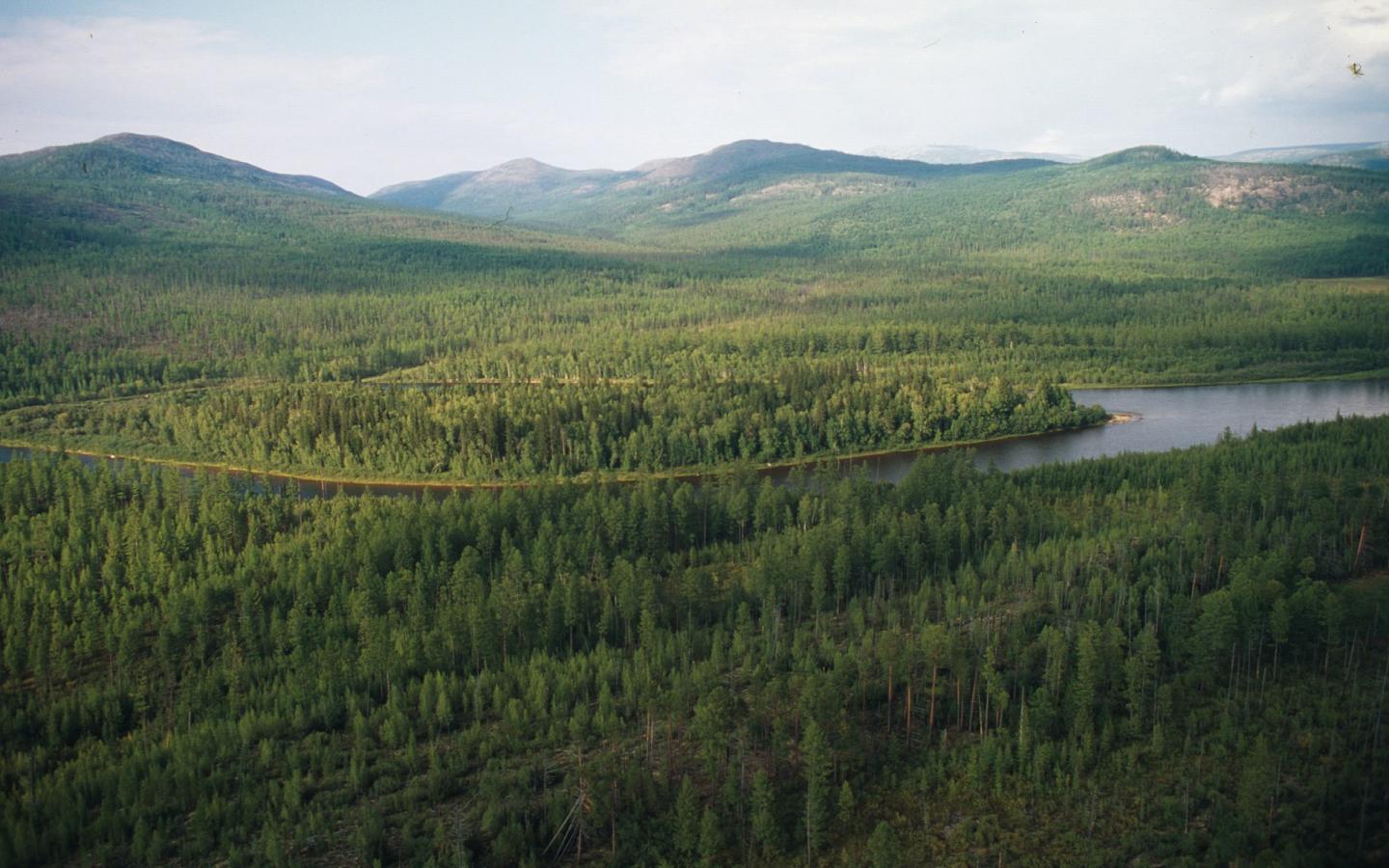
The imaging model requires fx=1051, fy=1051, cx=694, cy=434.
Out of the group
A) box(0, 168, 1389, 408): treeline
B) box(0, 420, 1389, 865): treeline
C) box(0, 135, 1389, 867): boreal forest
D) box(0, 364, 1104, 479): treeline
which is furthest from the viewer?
box(0, 168, 1389, 408): treeline

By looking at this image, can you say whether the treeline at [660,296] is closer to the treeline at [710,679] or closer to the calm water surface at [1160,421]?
the calm water surface at [1160,421]

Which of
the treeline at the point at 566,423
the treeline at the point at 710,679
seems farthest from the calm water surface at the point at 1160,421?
the treeline at the point at 710,679

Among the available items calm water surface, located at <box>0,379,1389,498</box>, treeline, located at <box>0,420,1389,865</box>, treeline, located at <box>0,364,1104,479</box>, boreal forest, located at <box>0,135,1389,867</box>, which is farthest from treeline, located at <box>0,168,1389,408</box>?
treeline, located at <box>0,420,1389,865</box>

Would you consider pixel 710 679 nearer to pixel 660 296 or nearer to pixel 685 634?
pixel 685 634

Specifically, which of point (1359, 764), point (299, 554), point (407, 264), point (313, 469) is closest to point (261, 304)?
point (407, 264)

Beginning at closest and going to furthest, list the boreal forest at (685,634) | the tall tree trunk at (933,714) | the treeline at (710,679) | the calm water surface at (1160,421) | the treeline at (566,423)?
the treeline at (710,679)
the boreal forest at (685,634)
the tall tree trunk at (933,714)
the calm water surface at (1160,421)
the treeline at (566,423)

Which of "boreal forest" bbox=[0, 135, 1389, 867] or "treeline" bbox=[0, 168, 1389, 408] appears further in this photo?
"treeline" bbox=[0, 168, 1389, 408]

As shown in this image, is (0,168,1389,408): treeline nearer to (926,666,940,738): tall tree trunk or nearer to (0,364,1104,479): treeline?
(0,364,1104,479): treeline

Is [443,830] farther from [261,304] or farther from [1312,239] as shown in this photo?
[1312,239]

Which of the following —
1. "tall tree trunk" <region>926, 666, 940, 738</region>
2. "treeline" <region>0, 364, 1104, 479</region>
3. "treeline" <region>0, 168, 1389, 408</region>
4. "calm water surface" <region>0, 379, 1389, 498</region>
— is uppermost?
"treeline" <region>0, 168, 1389, 408</region>
